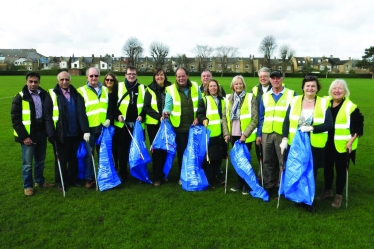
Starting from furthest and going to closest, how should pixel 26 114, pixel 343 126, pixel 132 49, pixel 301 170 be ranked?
pixel 132 49 → pixel 26 114 → pixel 343 126 → pixel 301 170

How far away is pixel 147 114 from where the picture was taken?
586cm

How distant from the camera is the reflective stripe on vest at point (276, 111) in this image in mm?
5027

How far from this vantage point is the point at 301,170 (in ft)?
15.0

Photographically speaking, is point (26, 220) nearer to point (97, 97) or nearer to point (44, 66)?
point (97, 97)

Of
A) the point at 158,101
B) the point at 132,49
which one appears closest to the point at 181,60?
the point at 132,49

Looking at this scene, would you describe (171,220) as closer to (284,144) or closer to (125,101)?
(284,144)

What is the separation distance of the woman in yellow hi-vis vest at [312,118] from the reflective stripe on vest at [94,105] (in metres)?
3.15

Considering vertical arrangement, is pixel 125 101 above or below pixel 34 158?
above

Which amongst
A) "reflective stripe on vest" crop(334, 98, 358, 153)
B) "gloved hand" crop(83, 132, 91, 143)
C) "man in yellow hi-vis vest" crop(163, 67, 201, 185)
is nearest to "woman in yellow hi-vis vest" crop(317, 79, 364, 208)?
"reflective stripe on vest" crop(334, 98, 358, 153)

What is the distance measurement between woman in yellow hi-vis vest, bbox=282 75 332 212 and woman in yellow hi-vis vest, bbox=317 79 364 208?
25cm

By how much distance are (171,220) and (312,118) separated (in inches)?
101

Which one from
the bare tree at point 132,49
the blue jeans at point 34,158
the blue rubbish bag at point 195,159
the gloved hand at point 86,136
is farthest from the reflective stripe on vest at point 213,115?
the bare tree at point 132,49

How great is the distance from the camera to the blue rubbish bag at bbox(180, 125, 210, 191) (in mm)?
5605

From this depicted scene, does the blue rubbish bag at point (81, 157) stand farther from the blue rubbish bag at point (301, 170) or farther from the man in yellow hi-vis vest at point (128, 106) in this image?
the blue rubbish bag at point (301, 170)
